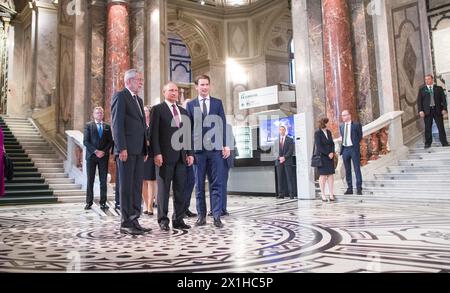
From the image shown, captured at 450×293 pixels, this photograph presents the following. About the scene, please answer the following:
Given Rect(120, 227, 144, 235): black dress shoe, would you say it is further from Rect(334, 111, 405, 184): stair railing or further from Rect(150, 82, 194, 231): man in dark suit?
Rect(334, 111, 405, 184): stair railing

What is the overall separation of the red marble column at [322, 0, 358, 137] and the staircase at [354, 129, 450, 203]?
4.91ft

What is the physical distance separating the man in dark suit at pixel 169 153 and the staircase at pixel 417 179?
13.0 ft

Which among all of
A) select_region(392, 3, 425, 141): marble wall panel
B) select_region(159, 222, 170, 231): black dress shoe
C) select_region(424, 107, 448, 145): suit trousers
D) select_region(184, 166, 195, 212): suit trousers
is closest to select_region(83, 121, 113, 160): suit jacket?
select_region(184, 166, 195, 212): suit trousers

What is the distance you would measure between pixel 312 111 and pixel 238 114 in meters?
7.25

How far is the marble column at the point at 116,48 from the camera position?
9961mm

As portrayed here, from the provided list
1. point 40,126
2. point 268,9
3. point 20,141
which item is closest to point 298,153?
point 20,141

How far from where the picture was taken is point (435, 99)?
304 inches

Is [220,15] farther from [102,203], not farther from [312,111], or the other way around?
[102,203]

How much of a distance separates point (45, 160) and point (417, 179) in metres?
9.01

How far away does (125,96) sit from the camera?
367cm

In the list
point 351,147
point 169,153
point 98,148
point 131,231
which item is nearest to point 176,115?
point 169,153

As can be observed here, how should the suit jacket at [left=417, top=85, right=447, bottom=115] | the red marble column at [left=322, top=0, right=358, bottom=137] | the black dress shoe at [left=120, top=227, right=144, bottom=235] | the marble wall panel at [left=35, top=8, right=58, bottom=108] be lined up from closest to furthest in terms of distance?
the black dress shoe at [left=120, top=227, right=144, bottom=235], the suit jacket at [left=417, top=85, right=447, bottom=115], the red marble column at [left=322, top=0, right=358, bottom=137], the marble wall panel at [left=35, top=8, right=58, bottom=108]

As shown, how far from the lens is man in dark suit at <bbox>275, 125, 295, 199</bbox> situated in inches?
323
